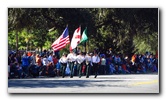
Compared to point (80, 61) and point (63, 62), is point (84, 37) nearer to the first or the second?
point (63, 62)

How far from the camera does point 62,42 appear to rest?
25.5 meters

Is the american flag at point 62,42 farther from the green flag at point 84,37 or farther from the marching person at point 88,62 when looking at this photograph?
the marching person at point 88,62

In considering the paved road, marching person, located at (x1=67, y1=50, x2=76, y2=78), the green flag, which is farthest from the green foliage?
the paved road

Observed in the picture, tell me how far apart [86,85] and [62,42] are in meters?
1.03

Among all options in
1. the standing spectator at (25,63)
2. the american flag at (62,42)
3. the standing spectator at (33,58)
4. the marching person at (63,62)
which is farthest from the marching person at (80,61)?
the standing spectator at (25,63)

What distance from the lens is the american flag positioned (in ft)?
83.5

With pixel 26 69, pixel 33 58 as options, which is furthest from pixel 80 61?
pixel 26 69

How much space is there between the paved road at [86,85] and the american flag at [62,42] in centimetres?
66

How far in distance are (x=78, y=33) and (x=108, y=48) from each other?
1085 mm

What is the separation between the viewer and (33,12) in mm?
25219

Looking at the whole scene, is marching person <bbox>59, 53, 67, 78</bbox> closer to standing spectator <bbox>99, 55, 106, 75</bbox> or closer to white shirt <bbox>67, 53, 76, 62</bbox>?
white shirt <bbox>67, 53, 76, 62</bbox>

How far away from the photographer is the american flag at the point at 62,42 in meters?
25.4
